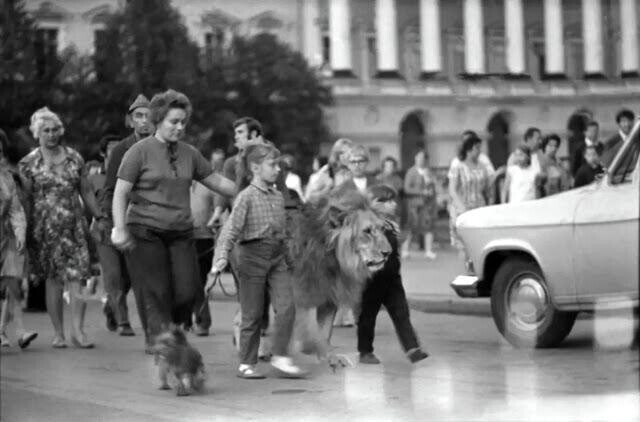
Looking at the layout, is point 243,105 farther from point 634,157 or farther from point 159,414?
point 634,157

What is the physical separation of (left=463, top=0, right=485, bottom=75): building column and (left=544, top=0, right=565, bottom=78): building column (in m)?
0.17

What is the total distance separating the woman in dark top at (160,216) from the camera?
8.13 m

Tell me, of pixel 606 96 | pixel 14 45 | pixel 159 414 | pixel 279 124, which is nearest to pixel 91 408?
pixel 159 414

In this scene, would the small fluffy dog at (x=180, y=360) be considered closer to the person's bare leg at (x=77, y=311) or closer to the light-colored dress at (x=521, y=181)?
the light-colored dress at (x=521, y=181)

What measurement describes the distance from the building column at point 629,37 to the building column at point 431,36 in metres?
0.73

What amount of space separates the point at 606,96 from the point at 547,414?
81 centimetres

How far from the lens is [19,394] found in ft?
28.2

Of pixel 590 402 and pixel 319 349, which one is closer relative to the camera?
pixel 590 402

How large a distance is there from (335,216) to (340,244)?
130 millimetres

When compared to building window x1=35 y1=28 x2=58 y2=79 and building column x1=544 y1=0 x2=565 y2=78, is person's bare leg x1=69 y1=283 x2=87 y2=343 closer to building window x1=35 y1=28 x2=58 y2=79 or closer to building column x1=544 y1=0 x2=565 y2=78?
building column x1=544 y1=0 x2=565 y2=78

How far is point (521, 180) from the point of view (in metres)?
10.9

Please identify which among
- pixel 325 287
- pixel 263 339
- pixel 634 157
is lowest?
pixel 263 339

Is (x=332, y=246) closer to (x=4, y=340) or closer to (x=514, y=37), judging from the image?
(x=514, y=37)

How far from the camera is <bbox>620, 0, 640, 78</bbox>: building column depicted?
3.19 m
